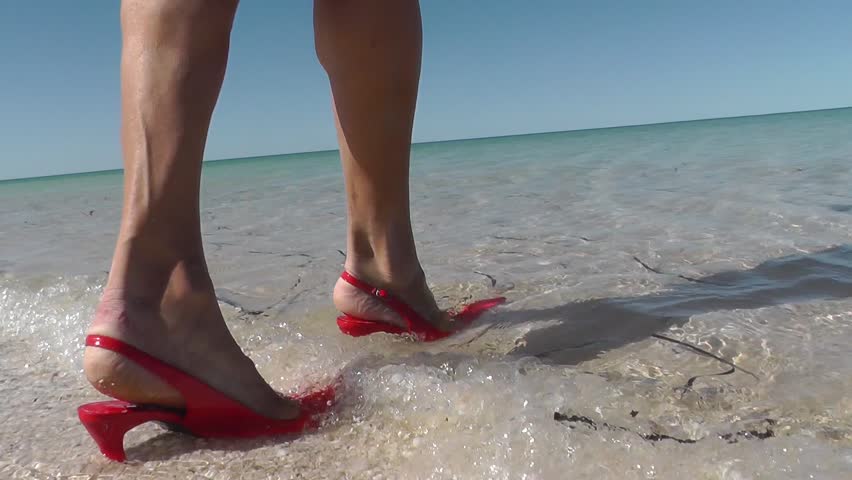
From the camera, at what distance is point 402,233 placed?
4.59 ft

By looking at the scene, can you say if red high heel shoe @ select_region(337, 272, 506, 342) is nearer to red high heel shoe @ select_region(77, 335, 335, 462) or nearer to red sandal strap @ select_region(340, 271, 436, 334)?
red sandal strap @ select_region(340, 271, 436, 334)

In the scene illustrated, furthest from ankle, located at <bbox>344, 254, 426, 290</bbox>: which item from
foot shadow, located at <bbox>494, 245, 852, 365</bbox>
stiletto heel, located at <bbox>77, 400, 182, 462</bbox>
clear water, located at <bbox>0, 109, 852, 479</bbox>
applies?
stiletto heel, located at <bbox>77, 400, 182, 462</bbox>

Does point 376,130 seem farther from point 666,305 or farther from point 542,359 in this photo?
point 666,305

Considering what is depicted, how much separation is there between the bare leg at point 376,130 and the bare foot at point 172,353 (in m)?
0.49

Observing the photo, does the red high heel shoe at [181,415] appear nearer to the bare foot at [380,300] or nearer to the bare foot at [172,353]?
the bare foot at [172,353]

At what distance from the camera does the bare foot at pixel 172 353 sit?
0.81 metres

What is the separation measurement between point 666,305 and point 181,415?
1.19m

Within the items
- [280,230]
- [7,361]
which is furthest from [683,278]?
[280,230]

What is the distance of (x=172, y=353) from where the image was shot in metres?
0.86

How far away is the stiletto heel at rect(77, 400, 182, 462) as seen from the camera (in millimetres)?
785

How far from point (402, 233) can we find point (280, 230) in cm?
222

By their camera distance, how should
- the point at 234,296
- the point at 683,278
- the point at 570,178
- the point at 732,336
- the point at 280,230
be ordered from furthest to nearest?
the point at 570,178
the point at 280,230
the point at 234,296
the point at 683,278
the point at 732,336

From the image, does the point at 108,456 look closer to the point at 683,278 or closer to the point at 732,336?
the point at 732,336

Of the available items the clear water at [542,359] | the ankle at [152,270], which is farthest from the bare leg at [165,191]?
the clear water at [542,359]
